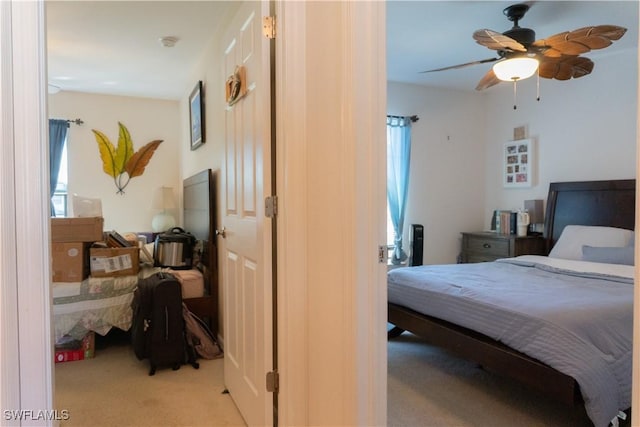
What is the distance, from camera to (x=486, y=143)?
5109 mm

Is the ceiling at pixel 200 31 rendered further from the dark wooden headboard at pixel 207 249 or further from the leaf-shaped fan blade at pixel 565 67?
the dark wooden headboard at pixel 207 249

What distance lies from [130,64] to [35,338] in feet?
11.6

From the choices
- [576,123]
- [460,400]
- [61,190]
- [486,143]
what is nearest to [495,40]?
[460,400]

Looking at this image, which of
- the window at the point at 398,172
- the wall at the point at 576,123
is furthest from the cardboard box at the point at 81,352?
the wall at the point at 576,123

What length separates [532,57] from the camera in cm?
268

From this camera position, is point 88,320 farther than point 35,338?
Yes

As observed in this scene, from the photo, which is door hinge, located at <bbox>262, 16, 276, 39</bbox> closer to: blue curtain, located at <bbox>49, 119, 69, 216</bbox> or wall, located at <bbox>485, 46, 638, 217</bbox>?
wall, located at <bbox>485, 46, 638, 217</bbox>

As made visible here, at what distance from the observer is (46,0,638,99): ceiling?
9.26ft

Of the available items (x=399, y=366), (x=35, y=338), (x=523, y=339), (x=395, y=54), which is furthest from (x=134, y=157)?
(x=523, y=339)

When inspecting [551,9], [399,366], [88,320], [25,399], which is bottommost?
[399,366]

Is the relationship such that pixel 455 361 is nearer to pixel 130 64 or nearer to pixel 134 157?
pixel 130 64

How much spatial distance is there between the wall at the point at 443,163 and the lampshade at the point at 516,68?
79.7 inches

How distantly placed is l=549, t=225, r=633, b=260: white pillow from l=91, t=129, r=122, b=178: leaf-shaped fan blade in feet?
16.5

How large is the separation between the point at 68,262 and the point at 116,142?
2.47 meters
